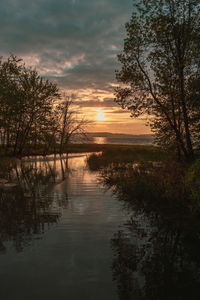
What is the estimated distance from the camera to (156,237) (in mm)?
8438

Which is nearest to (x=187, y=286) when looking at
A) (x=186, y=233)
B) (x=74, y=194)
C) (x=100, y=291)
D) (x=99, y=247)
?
Answer: (x=100, y=291)

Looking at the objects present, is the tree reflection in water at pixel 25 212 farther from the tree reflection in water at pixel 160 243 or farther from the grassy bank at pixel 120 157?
the grassy bank at pixel 120 157

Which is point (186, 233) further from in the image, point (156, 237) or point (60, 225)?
point (60, 225)

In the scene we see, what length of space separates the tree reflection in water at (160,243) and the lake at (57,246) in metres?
0.40

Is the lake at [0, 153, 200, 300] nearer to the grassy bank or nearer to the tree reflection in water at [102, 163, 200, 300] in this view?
the tree reflection in water at [102, 163, 200, 300]

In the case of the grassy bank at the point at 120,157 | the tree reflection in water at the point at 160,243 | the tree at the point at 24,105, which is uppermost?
the tree at the point at 24,105

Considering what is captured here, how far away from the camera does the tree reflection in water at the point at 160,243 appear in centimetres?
553

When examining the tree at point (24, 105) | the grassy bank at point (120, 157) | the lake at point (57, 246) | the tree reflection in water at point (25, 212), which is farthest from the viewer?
the tree at point (24, 105)

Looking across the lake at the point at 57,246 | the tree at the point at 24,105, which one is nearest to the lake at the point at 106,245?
the lake at the point at 57,246

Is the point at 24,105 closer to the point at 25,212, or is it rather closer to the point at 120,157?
the point at 120,157

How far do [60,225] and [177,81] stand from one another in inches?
641

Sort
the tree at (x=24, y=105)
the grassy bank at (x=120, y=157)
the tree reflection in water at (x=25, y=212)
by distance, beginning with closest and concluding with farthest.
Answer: the tree reflection in water at (x=25, y=212), the grassy bank at (x=120, y=157), the tree at (x=24, y=105)

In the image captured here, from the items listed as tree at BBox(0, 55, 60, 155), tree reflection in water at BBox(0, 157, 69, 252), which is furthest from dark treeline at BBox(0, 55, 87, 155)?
tree reflection in water at BBox(0, 157, 69, 252)

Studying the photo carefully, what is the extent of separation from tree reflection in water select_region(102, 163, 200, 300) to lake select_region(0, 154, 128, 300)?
0.40m
